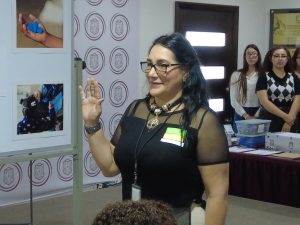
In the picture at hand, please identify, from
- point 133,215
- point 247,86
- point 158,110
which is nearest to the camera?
point 133,215

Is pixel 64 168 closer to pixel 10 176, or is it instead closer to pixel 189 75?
pixel 10 176

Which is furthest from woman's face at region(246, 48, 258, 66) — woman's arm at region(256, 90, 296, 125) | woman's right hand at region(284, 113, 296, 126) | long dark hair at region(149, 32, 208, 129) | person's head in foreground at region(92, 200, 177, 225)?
person's head in foreground at region(92, 200, 177, 225)

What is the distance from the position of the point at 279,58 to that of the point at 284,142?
0.96 m

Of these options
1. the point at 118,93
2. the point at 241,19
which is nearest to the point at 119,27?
the point at 118,93

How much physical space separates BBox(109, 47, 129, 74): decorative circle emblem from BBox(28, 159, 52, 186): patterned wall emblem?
1.18 m

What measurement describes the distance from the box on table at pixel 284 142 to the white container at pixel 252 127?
8cm

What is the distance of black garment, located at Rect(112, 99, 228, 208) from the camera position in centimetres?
176

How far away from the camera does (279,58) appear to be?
483 centimetres

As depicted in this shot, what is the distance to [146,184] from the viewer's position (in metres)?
1.80

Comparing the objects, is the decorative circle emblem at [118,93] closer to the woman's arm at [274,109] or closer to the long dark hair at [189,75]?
the woman's arm at [274,109]

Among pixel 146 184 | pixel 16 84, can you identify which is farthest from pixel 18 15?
pixel 146 184

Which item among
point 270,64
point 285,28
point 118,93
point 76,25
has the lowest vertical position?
point 118,93

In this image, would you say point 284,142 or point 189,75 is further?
point 284,142

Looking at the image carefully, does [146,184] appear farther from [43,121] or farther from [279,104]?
[279,104]
